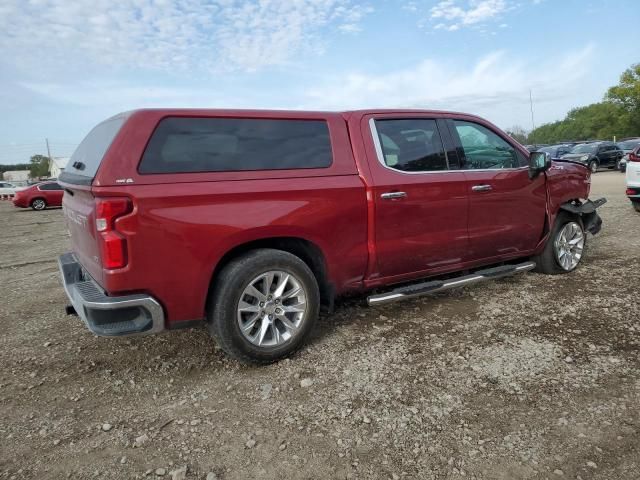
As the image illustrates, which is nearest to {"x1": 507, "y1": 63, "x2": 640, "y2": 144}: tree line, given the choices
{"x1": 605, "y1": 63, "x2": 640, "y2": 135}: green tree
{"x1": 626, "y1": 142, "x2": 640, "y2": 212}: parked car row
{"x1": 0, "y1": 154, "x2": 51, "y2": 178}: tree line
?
{"x1": 605, "y1": 63, "x2": 640, "y2": 135}: green tree

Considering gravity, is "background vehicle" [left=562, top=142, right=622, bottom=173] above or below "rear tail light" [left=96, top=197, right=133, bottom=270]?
above

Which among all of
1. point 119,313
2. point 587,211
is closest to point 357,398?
point 119,313

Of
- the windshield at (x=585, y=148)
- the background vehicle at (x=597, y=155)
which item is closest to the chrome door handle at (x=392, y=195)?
the background vehicle at (x=597, y=155)

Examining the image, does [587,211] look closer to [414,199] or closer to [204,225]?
[414,199]

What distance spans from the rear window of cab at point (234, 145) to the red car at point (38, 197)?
21.8m

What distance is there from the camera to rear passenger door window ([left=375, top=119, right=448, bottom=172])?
393 centimetres

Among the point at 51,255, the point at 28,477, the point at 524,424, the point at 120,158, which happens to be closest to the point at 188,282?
the point at 120,158

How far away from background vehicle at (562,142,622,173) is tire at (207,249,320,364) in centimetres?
2353

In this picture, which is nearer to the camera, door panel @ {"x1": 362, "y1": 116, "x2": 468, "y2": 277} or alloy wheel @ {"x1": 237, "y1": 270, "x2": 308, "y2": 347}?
alloy wheel @ {"x1": 237, "y1": 270, "x2": 308, "y2": 347}

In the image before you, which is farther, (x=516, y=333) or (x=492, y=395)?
(x=516, y=333)

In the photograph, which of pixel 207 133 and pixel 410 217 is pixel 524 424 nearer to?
pixel 410 217

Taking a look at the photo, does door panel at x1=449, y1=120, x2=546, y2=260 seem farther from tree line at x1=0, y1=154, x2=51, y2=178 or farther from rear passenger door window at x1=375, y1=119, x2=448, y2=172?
tree line at x1=0, y1=154, x2=51, y2=178

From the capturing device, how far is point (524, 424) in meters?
2.63

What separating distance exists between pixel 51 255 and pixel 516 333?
7.81m
